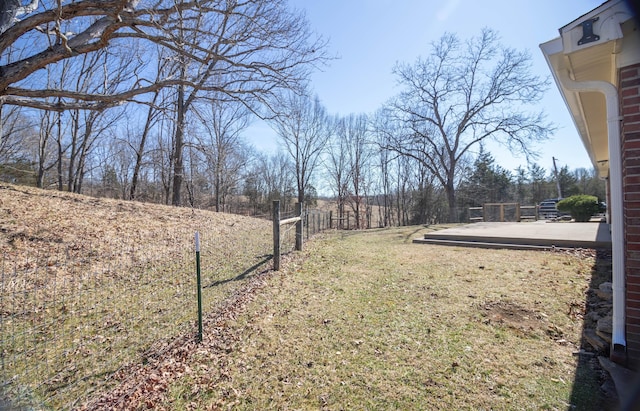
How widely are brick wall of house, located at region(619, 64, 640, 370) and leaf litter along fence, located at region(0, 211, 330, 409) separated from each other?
4.47 meters

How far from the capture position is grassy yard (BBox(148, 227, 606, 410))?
240 centimetres

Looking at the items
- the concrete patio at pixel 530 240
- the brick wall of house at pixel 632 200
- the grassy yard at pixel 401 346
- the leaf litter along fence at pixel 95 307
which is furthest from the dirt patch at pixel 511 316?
the concrete patio at pixel 530 240

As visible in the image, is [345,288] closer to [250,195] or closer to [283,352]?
[283,352]

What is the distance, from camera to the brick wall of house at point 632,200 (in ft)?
7.69

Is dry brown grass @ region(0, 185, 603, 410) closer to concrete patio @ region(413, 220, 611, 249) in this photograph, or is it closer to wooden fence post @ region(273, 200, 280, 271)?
wooden fence post @ region(273, 200, 280, 271)

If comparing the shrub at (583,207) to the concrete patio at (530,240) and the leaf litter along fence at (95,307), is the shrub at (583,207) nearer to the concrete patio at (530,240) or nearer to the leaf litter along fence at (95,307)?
the concrete patio at (530,240)

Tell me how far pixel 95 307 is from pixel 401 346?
3.47m

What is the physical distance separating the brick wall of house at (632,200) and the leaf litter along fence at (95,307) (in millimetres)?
4475

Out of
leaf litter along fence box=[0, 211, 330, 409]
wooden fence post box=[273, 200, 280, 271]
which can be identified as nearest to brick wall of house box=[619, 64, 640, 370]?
leaf litter along fence box=[0, 211, 330, 409]

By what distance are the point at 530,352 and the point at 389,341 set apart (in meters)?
1.41

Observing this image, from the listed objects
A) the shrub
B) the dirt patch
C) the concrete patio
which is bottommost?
the dirt patch

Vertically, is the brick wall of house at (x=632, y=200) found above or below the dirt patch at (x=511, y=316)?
above

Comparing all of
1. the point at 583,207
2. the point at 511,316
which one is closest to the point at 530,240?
the point at 511,316

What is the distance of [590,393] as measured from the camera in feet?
7.38
